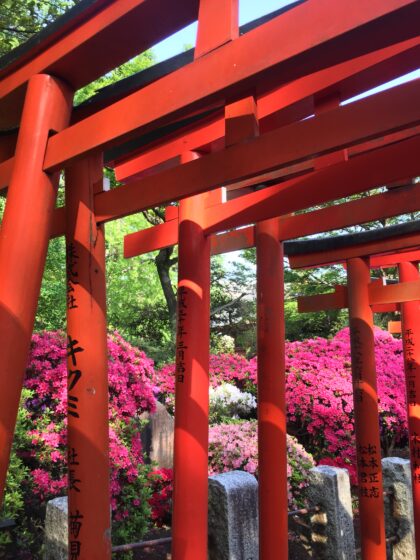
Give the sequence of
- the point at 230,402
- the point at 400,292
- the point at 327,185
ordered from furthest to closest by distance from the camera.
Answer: the point at 230,402 < the point at 400,292 < the point at 327,185

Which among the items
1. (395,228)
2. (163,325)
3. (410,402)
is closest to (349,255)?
(395,228)

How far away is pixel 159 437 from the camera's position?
5969 mm

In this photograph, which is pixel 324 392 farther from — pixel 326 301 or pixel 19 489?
pixel 19 489

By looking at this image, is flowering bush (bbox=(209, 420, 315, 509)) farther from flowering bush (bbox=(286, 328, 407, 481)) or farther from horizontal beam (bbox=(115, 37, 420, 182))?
horizontal beam (bbox=(115, 37, 420, 182))

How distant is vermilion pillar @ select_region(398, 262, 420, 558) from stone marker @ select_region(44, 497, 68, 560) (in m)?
3.12

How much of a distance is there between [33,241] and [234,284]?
14.0 m

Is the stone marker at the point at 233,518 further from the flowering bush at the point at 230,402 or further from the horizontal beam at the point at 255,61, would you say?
the flowering bush at the point at 230,402

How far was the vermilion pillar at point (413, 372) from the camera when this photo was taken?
422 centimetres

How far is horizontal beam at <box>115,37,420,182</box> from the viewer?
1.76m

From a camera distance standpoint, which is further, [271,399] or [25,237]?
[271,399]

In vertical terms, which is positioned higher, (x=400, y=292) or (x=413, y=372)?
(x=400, y=292)

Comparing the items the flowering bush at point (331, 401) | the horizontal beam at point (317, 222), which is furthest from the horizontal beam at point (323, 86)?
the flowering bush at point (331, 401)

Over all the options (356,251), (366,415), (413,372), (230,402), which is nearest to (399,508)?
(413,372)

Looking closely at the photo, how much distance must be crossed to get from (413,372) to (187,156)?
3173 millimetres
